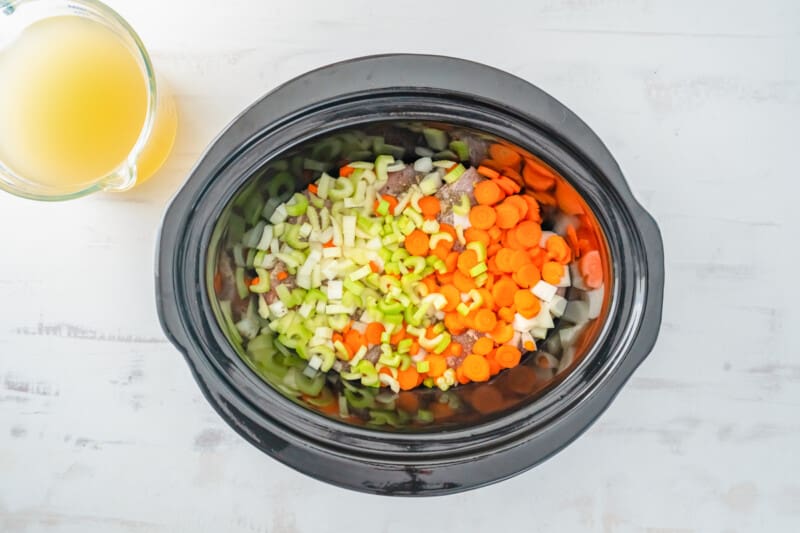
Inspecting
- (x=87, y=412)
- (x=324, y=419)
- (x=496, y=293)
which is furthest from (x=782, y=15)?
(x=87, y=412)

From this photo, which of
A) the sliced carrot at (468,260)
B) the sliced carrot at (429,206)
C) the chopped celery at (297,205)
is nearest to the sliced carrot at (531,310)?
the sliced carrot at (468,260)

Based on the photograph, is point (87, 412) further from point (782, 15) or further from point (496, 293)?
point (782, 15)

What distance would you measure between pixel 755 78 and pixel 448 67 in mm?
588

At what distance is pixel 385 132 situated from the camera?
1085 millimetres

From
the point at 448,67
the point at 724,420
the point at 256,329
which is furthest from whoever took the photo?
the point at 724,420

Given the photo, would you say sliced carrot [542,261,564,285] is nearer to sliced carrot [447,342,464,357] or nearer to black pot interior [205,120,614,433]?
black pot interior [205,120,614,433]

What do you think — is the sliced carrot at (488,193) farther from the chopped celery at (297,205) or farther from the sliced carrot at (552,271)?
the chopped celery at (297,205)

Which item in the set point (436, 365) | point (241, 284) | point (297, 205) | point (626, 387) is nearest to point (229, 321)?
point (241, 284)

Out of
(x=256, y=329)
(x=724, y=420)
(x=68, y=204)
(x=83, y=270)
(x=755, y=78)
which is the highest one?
(x=755, y=78)

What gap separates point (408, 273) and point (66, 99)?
1.89 ft

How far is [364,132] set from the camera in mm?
1063

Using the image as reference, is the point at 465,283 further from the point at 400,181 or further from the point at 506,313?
the point at 400,181

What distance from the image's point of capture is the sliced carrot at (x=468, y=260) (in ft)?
3.77

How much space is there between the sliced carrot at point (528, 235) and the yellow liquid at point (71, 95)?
574mm
